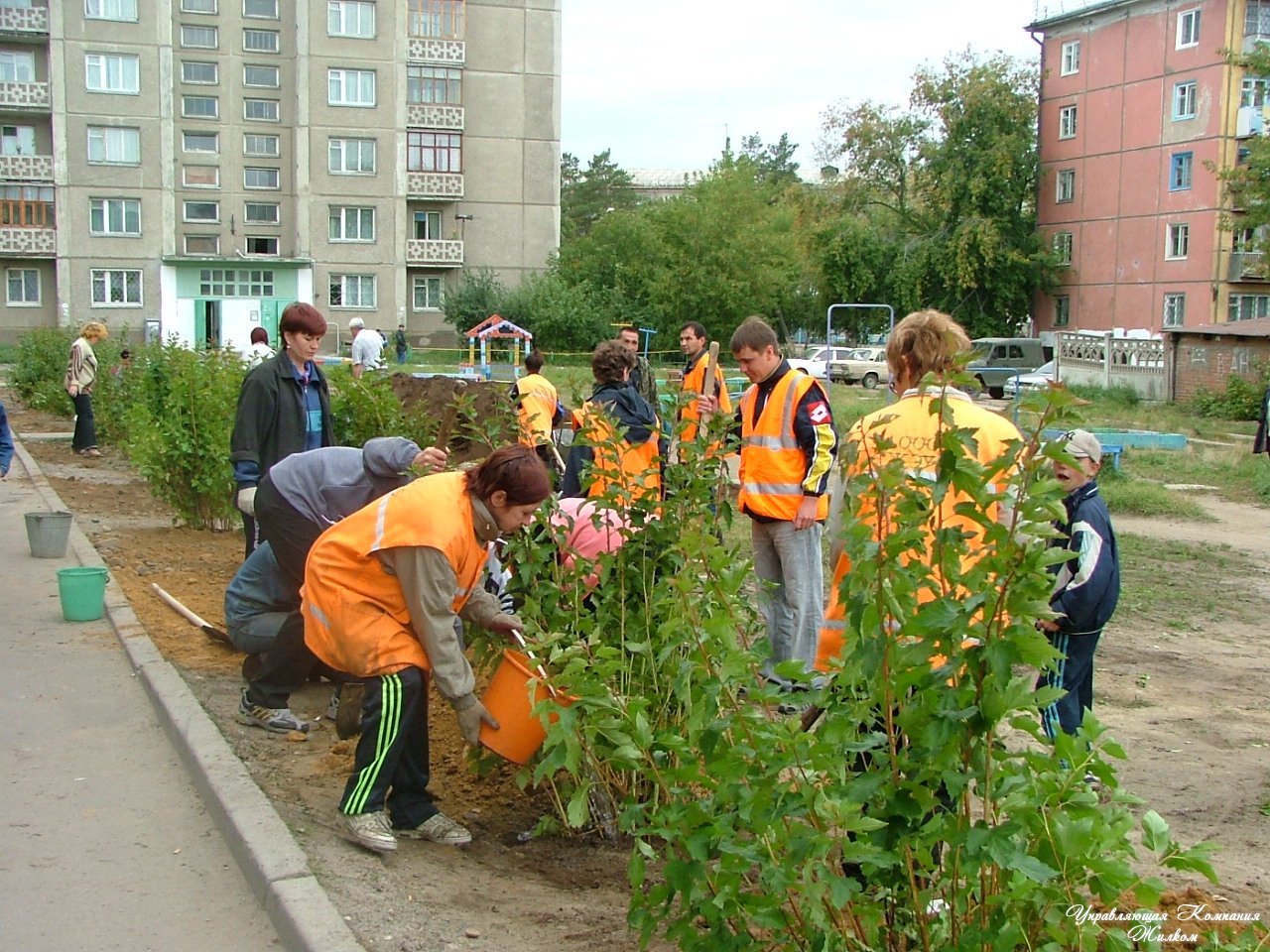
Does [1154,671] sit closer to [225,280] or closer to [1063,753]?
[1063,753]

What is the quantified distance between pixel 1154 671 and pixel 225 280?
54.3m

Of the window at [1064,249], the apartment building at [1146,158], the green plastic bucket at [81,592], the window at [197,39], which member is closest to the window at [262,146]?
the window at [197,39]

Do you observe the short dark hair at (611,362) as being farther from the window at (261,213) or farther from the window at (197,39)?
the window at (197,39)

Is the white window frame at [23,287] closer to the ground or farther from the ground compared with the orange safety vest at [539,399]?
farther from the ground

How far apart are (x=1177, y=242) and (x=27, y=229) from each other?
4467 centimetres

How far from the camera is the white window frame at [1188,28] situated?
45781 mm

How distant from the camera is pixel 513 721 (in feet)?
14.3

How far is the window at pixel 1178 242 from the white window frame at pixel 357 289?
3205 cm

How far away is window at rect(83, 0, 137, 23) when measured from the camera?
54.0 m

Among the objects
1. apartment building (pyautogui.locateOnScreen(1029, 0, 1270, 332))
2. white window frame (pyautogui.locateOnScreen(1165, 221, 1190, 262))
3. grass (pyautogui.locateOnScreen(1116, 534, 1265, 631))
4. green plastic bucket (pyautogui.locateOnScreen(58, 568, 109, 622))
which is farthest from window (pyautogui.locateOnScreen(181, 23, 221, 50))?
green plastic bucket (pyautogui.locateOnScreen(58, 568, 109, 622))

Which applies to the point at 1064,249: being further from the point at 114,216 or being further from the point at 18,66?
the point at 18,66

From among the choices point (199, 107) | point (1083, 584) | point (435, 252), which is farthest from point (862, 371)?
point (1083, 584)

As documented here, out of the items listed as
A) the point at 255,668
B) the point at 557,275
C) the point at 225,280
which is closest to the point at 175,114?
the point at 225,280

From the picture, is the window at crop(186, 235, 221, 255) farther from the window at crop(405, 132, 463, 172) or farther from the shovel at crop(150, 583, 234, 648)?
the shovel at crop(150, 583, 234, 648)
